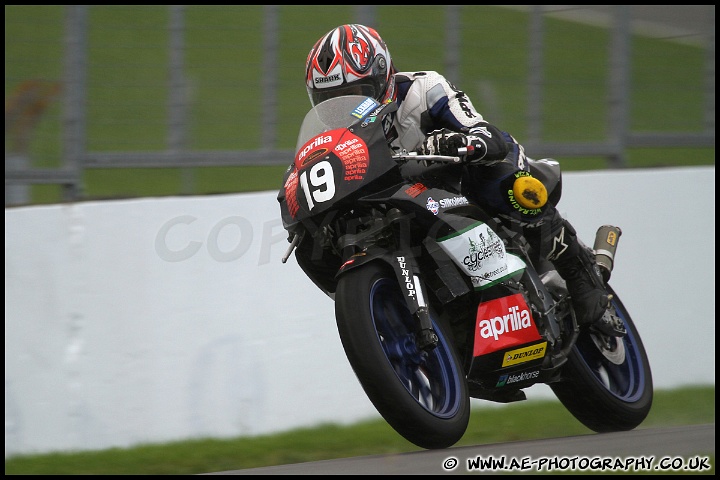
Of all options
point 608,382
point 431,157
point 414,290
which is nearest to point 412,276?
point 414,290

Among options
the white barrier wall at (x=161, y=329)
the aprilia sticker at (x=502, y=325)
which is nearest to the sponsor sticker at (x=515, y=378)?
the aprilia sticker at (x=502, y=325)

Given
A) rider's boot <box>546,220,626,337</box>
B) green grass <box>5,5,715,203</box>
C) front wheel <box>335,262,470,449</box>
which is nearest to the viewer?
front wheel <box>335,262,470,449</box>

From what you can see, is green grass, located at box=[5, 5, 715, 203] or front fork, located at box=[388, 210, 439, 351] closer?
front fork, located at box=[388, 210, 439, 351]

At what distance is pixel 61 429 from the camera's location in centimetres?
509

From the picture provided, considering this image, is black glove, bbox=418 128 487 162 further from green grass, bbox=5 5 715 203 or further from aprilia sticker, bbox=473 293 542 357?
green grass, bbox=5 5 715 203

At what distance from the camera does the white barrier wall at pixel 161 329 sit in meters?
5.16

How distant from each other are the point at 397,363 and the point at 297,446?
1.55 meters

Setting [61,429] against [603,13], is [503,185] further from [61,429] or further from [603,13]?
[603,13]

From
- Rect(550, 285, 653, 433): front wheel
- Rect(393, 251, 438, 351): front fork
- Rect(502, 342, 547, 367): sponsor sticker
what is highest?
Rect(393, 251, 438, 351): front fork

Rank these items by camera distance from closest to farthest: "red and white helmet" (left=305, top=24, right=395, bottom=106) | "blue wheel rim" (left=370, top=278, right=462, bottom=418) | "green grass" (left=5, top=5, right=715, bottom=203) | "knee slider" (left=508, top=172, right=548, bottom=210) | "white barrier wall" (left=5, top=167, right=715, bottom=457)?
1. "blue wheel rim" (left=370, top=278, right=462, bottom=418)
2. "red and white helmet" (left=305, top=24, right=395, bottom=106)
3. "knee slider" (left=508, top=172, right=548, bottom=210)
4. "white barrier wall" (left=5, top=167, right=715, bottom=457)
5. "green grass" (left=5, top=5, right=715, bottom=203)

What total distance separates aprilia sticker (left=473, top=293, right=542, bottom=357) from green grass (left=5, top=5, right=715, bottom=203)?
2159mm

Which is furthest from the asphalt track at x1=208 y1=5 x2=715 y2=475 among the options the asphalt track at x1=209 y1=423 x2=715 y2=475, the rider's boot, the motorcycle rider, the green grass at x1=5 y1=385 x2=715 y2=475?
the motorcycle rider

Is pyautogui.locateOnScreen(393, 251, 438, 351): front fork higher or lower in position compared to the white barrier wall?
higher

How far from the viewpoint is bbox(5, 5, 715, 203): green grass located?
615 centimetres
